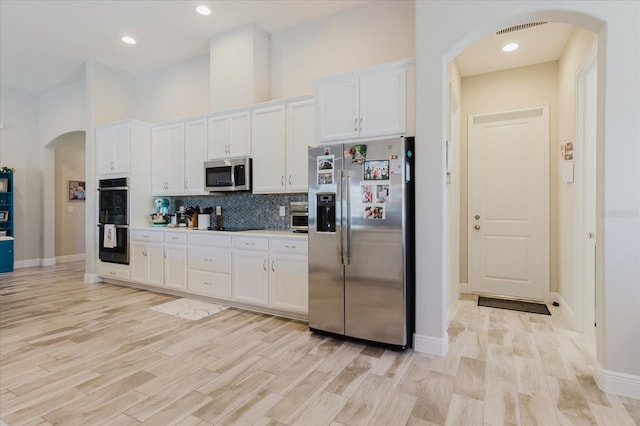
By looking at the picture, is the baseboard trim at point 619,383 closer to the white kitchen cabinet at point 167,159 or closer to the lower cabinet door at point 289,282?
the lower cabinet door at point 289,282

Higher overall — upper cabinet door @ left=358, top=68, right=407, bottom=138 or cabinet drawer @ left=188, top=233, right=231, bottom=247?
upper cabinet door @ left=358, top=68, right=407, bottom=138

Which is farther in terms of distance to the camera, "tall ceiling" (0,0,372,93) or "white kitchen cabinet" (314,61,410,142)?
"tall ceiling" (0,0,372,93)

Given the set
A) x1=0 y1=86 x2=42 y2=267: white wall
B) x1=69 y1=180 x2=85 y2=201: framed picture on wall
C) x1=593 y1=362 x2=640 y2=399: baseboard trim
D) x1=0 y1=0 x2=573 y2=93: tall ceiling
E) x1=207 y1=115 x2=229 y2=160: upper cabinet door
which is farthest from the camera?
x1=69 y1=180 x2=85 y2=201: framed picture on wall

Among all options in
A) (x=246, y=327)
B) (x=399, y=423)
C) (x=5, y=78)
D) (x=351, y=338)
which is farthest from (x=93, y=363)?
(x=5, y=78)

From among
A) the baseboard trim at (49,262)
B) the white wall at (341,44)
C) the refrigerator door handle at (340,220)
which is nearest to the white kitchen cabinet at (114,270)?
the baseboard trim at (49,262)

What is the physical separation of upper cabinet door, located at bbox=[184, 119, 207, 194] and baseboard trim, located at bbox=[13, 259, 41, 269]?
4590 millimetres

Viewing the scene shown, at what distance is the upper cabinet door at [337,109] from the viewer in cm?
306

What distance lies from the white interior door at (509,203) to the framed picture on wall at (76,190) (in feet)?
26.9

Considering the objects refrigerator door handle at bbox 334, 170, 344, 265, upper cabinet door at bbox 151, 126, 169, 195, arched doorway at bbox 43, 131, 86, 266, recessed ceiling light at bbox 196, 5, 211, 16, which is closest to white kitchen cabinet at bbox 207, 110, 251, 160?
upper cabinet door at bbox 151, 126, 169, 195

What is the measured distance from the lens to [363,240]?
9.30ft

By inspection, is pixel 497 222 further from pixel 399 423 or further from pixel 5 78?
pixel 5 78

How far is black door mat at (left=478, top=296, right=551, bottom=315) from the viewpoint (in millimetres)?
3820

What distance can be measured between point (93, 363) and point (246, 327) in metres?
1.26

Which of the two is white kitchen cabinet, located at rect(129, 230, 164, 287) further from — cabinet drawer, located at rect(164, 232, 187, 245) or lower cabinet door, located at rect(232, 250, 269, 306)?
lower cabinet door, located at rect(232, 250, 269, 306)
